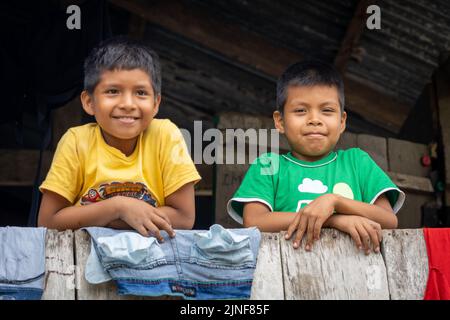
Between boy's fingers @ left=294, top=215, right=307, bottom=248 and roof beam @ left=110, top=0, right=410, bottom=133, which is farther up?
roof beam @ left=110, top=0, right=410, bottom=133

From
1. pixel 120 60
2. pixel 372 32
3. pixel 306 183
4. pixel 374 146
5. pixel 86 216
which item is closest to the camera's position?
pixel 86 216

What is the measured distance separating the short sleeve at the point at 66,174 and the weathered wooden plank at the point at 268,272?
2.90 ft

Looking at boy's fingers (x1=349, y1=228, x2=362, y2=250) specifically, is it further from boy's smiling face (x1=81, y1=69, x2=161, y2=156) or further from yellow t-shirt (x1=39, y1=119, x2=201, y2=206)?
boy's smiling face (x1=81, y1=69, x2=161, y2=156)

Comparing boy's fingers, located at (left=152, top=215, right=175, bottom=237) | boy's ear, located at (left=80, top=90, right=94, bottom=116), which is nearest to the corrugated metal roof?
boy's ear, located at (left=80, top=90, right=94, bottom=116)

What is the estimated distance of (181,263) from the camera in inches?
127

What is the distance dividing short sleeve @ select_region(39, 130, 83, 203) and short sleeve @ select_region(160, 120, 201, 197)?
0.36 metres

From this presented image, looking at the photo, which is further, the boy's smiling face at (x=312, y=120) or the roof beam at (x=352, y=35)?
the roof beam at (x=352, y=35)

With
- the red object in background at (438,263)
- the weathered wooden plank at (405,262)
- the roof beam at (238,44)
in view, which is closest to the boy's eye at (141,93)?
the weathered wooden plank at (405,262)

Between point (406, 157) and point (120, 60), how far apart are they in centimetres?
326

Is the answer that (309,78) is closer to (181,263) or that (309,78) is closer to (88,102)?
(88,102)

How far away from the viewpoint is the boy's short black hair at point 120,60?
12.6ft

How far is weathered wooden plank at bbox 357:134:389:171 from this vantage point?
21.0 feet

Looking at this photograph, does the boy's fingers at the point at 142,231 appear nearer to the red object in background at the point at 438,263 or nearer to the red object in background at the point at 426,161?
the red object in background at the point at 438,263

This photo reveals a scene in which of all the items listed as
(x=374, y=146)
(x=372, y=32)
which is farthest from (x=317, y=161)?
(x=374, y=146)
